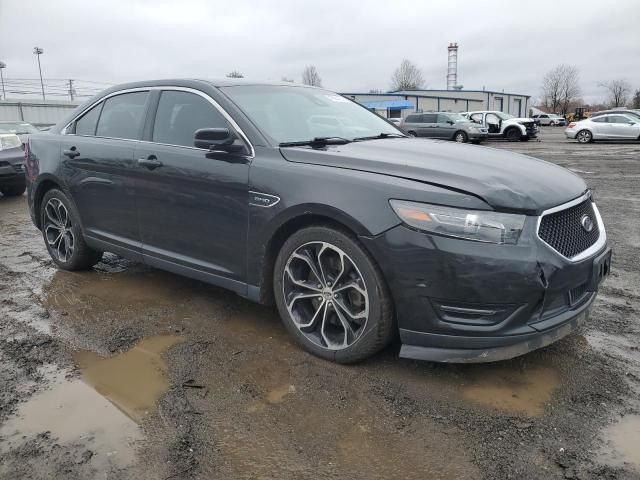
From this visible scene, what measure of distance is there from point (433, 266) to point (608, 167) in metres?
12.8

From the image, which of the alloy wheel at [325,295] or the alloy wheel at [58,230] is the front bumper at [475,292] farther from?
the alloy wheel at [58,230]

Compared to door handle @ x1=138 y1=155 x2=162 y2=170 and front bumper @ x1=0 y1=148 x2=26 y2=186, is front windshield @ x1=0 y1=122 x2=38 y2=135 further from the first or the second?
door handle @ x1=138 y1=155 x2=162 y2=170

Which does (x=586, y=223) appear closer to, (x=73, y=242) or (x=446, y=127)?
(x=73, y=242)

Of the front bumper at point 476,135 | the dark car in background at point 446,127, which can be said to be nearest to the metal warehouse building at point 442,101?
the dark car in background at point 446,127

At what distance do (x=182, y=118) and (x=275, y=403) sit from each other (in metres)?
2.20

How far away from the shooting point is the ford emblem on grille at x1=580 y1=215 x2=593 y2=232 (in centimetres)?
297

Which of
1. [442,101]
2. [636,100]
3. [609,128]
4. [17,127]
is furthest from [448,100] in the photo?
[17,127]

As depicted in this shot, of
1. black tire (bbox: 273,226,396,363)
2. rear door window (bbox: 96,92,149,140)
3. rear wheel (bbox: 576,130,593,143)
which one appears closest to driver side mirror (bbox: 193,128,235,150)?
black tire (bbox: 273,226,396,363)

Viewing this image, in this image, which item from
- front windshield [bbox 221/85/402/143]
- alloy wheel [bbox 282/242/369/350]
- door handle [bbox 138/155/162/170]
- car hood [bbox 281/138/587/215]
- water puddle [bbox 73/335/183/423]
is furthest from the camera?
door handle [bbox 138/155/162/170]

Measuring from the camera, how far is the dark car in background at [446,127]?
24.3 m

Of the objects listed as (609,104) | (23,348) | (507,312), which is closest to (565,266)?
(507,312)

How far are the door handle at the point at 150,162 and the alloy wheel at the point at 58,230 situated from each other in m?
1.34

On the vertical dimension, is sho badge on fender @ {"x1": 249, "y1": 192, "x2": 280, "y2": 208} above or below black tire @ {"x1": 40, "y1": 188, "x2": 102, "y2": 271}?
above

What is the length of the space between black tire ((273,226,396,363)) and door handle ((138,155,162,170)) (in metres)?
1.26
